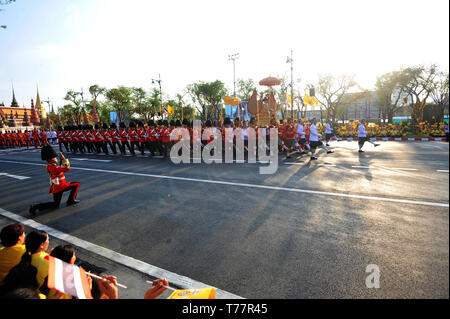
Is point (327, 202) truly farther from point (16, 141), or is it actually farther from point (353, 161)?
point (16, 141)

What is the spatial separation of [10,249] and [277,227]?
11.6ft

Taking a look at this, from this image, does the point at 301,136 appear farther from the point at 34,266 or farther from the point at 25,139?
the point at 25,139

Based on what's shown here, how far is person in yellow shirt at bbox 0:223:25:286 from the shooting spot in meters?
2.48

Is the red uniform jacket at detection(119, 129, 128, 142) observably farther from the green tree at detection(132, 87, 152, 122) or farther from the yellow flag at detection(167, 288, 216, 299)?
the green tree at detection(132, 87, 152, 122)

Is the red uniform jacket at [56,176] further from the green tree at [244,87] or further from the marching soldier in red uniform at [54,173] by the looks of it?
the green tree at [244,87]

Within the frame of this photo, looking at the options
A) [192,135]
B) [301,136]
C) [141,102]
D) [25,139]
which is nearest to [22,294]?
[301,136]

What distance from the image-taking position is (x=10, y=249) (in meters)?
2.55

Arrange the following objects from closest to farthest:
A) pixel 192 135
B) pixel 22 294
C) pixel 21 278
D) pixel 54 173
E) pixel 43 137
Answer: pixel 22 294, pixel 21 278, pixel 54 173, pixel 192 135, pixel 43 137

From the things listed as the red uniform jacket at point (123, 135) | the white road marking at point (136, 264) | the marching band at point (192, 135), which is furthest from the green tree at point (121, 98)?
the white road marking at point (136, 264)

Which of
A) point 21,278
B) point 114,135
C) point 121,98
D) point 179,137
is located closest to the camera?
point 21,278

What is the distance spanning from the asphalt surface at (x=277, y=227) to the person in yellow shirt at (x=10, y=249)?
110 cm

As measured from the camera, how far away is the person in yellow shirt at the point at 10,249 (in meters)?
2.48
